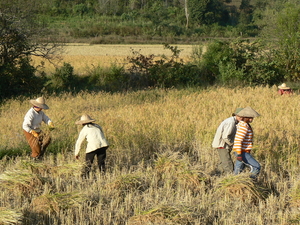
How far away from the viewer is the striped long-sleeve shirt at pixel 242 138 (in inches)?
237

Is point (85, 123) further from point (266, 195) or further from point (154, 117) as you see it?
point (154, 117)

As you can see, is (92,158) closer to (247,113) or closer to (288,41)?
(247,113)

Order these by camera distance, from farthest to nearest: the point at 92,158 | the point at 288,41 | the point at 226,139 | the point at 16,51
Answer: the point at 288,41 → the point at 16,51 → the point at 92,158 → the point at 226,139

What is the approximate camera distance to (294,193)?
5.68 m

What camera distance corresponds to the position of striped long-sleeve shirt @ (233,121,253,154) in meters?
6.01

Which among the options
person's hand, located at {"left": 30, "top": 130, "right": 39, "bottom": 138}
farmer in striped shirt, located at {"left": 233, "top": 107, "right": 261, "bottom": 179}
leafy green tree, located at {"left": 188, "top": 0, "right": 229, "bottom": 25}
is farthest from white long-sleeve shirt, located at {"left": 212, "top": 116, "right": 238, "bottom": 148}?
leafy green tree, located at {"left": 188, "top": 0, "right": 229, "bottom": 25}

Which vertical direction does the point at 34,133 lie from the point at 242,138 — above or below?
below

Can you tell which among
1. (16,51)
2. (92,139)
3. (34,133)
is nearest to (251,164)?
(92,139)

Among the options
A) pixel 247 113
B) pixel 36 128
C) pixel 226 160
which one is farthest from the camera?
pixel 36 128

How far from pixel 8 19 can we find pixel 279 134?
38.4 feet

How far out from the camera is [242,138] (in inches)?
237

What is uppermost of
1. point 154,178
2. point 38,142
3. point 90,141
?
point 90,141

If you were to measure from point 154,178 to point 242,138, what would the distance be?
148cm

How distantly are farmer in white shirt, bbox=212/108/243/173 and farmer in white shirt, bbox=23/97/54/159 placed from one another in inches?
117
